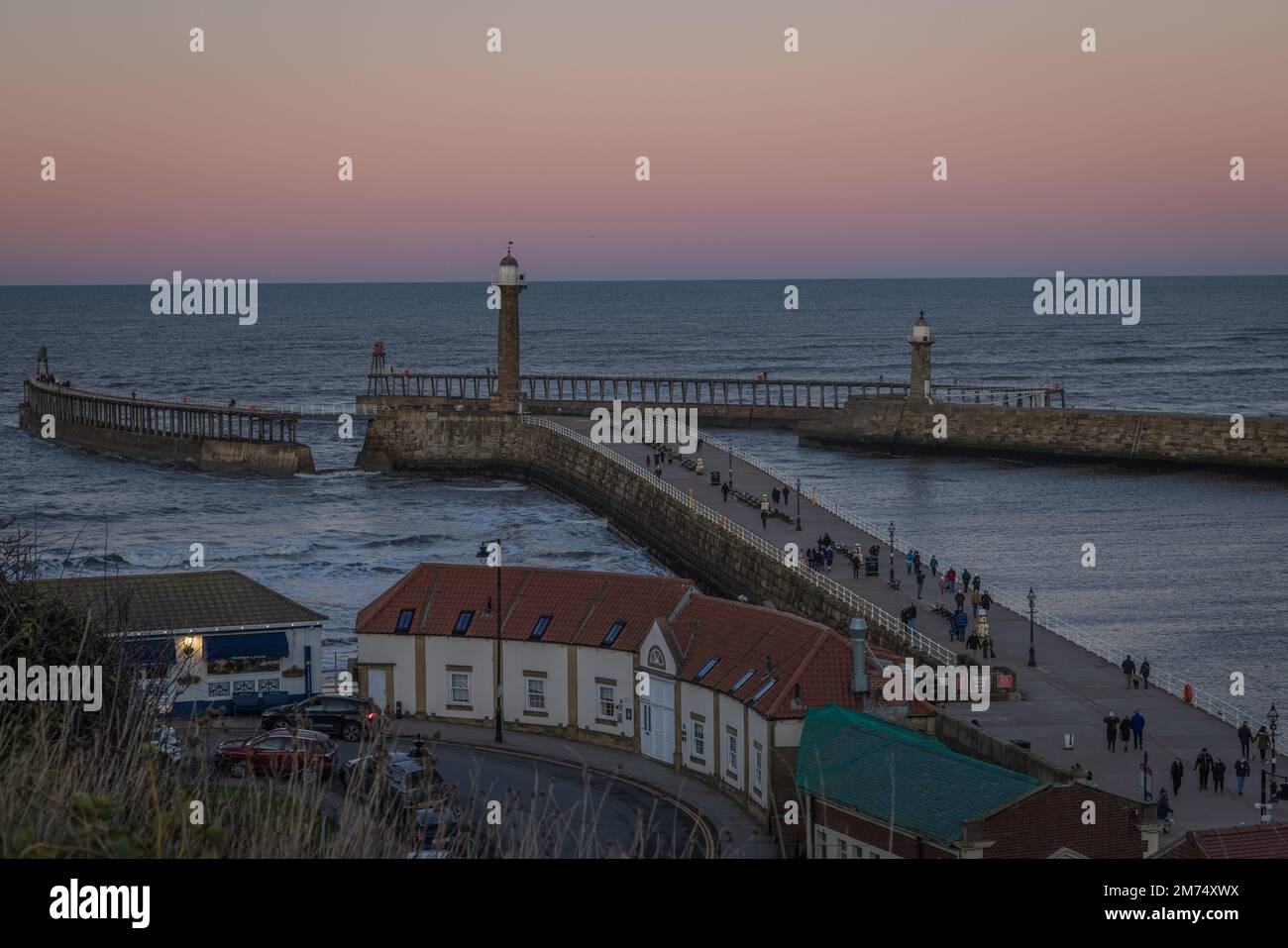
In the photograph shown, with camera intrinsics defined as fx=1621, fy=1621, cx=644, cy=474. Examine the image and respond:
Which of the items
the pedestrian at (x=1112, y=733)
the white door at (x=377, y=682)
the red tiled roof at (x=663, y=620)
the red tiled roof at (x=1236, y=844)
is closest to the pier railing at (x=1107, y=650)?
the pedestrian at (x=1112, y=733)

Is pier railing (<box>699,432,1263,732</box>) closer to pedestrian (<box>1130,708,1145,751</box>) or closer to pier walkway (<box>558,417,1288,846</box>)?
pier walkway (<box>558,417,1288,846</box>)

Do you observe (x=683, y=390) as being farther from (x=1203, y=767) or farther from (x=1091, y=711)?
(x=1203, y=767)

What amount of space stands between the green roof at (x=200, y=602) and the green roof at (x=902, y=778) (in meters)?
13.8

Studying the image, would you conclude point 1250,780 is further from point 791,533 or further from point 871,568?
point 791,533

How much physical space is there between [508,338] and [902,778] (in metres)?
66.8

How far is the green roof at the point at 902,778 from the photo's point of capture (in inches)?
921

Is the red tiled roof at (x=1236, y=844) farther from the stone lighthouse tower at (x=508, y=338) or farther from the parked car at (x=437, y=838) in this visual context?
the stone lighthouse tower at (x=508, y=338)

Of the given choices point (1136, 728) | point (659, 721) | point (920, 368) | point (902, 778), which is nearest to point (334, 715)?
point (659, 721)

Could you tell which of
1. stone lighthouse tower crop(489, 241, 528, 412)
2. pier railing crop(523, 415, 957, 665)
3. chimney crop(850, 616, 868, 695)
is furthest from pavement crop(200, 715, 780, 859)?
stone lighthouse tower crop(489, 241, 528, 412)

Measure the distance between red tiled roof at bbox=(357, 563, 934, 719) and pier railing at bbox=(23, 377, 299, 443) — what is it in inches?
2250

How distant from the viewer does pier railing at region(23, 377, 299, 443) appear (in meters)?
95.6

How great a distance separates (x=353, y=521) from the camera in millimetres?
74375

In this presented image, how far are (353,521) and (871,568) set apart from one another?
3348 cm
